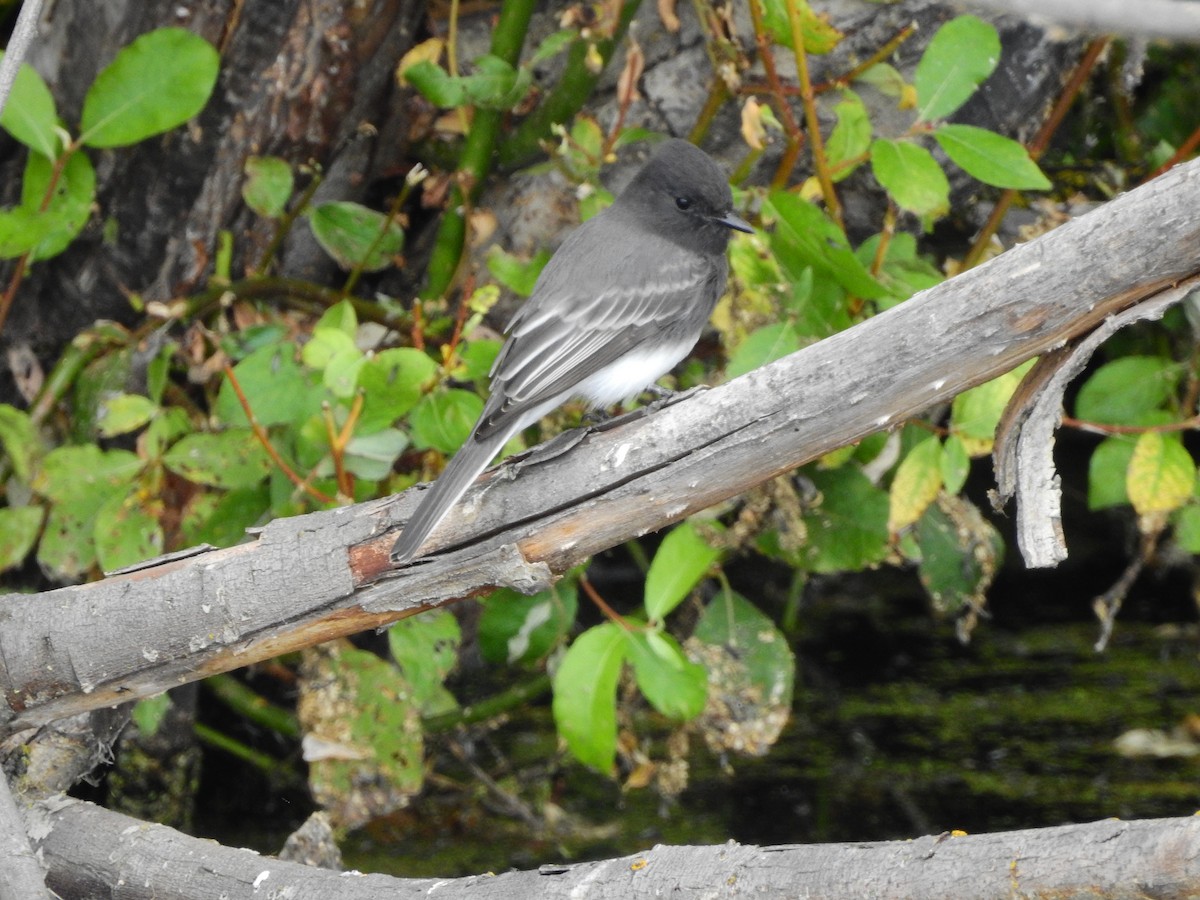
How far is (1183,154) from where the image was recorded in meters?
3.81

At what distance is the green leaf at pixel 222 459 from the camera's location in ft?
11.8

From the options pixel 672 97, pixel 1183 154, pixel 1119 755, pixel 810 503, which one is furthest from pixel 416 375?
pixel 1119 755

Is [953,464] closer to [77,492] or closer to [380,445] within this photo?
[380,445]

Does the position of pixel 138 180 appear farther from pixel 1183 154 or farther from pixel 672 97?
pixel 1183 154

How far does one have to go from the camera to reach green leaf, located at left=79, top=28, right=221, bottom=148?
351 centimetres

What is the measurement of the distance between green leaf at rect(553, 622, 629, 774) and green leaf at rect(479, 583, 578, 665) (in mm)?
705

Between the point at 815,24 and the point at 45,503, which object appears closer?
the point at 815,24

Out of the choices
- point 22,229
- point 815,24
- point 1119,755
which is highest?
point 815,24

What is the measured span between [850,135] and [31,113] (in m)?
2.09

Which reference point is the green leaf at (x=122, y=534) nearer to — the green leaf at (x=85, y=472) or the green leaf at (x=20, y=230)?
the green leaf at (x=85, y=472)

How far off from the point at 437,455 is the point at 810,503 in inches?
41.5

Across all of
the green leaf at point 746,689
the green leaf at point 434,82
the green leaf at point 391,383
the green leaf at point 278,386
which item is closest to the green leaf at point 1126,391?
the green leaf at point 746,689

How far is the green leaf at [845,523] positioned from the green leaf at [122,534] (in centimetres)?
173

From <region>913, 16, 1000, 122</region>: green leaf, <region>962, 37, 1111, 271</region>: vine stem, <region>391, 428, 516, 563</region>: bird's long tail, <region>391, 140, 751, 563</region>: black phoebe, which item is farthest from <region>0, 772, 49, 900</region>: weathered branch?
<region>962, 37, 1111, 271</region>: vine stem
